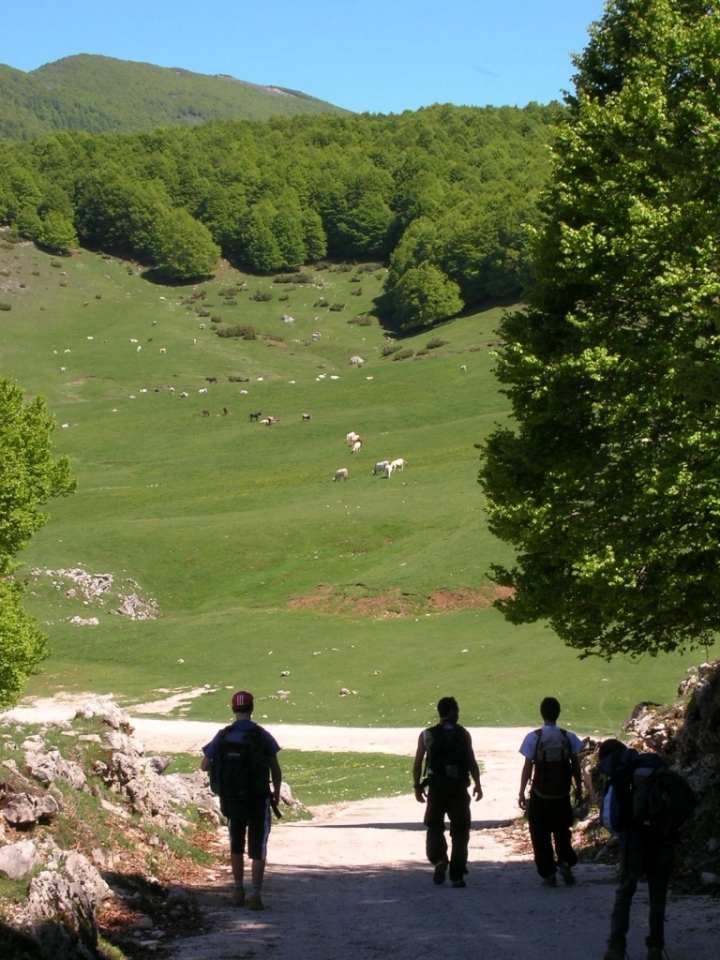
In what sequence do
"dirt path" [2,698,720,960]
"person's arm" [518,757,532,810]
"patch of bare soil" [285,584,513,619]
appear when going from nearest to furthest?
"dirt path" [2,698,720,960] → "person's arm" [518,757,532,810] → "patch of bare soil" [285,584,513,619]

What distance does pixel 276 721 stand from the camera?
32531 mm

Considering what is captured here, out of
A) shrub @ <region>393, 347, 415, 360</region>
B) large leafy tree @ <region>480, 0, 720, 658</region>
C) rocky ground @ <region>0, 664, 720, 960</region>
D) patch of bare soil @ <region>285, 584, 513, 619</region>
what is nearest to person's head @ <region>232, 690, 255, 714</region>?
rocky ground @ <region>0, 664, 720, 960</region>

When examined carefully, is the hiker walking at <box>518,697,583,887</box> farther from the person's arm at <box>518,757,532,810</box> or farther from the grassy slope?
the grassy slope

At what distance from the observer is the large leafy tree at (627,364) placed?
17328mm

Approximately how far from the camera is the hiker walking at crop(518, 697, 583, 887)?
12.8m

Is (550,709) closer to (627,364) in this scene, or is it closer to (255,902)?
(255,902)

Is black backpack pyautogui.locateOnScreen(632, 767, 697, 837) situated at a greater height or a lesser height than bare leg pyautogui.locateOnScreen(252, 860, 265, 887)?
greater

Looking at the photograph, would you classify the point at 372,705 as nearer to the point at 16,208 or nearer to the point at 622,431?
the point at 622,431

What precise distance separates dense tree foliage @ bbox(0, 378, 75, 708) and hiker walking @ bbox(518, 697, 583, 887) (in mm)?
19617

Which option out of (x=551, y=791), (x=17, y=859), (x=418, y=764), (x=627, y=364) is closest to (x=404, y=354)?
(x=627, y=364)

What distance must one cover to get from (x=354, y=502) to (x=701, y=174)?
157 ft

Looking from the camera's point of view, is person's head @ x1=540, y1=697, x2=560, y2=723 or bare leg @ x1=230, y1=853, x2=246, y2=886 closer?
bare leg @ x1=230, y1=853, x2=246, y2=886

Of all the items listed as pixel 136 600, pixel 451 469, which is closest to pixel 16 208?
pixel 451 469

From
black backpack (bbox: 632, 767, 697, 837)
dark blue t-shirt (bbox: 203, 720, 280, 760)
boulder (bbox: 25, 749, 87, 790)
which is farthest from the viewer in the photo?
boulder (bbox: 25, 749, 87, 790)
